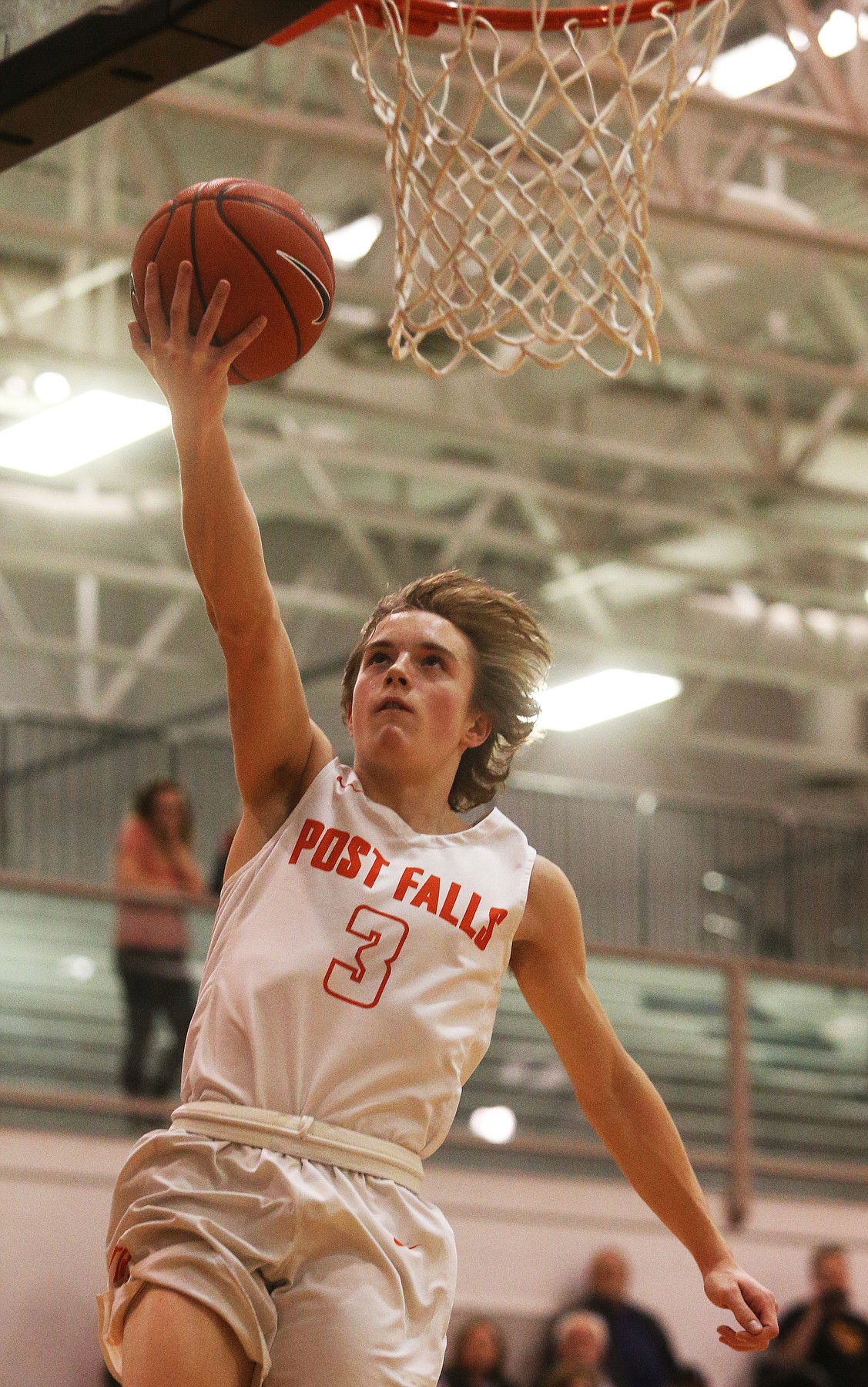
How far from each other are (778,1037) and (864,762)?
7.19 metres

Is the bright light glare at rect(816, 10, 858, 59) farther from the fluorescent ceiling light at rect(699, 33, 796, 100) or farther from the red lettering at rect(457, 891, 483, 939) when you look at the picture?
the red lettering at rect(457, 891, 483, 939)

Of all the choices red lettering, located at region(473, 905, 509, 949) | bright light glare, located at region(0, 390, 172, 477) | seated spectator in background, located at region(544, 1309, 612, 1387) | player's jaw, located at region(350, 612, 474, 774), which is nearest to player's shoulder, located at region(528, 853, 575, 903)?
red lettering, located at region(473, 905, 509, 949)

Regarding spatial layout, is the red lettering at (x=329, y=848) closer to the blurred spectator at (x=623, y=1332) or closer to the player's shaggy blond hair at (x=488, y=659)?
the player's shaggy blond hair at (x=488, y=659)

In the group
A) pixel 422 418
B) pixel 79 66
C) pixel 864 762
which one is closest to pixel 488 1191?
pixel 422 418

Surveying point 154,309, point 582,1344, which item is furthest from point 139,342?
point 582,1344

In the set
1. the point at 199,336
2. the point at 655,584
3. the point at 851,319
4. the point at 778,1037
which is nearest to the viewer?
the point at 199,336

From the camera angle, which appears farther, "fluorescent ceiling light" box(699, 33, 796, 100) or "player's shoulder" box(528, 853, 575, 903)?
"fluorescent ceiling light" box(699, 33, 796, 100)

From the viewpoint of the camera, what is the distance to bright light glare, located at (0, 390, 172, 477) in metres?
11.8

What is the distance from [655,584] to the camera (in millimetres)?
16703

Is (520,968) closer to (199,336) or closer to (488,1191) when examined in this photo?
(199,336)

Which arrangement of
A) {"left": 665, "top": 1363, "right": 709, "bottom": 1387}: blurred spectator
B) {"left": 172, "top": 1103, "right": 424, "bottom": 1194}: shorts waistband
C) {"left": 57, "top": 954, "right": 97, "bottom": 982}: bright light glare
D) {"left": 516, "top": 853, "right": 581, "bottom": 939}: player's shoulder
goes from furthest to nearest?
{"left": 57, "top": 954, "right": 97, "bottom": 982}: bright light glare → {"left": 665, "top": 1363, "right": 709, "bottom": 1387}: blurred spectator → {"left": 516, "top": 853, "right": 581, "bottom": 939}: player's shoulder → {"left": 172, "top": 1103, "right": 424, "bottom": 1194}: shorts waistband

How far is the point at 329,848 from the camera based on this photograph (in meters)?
3.32

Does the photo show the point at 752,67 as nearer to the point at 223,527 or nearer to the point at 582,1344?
the point at 582,1344

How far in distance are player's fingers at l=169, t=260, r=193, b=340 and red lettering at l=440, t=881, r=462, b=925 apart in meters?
1.00
